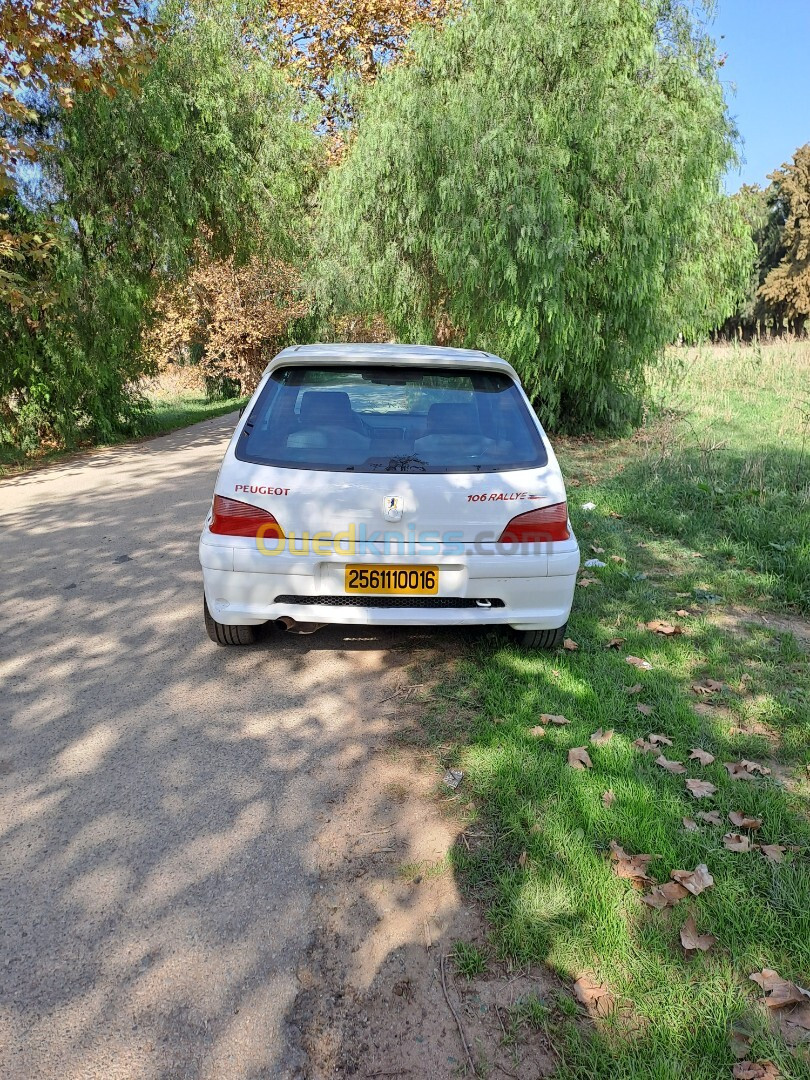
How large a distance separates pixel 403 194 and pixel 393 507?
9994 millimetres

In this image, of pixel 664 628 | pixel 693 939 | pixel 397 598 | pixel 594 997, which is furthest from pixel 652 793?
pixel 664 628

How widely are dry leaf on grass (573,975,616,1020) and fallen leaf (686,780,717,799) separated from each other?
104 centimetres

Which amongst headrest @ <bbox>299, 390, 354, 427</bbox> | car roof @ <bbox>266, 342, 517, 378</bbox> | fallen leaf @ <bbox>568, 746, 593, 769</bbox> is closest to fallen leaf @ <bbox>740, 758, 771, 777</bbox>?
fallen leaf @ <bbox>568, 746, 593, 769</bbox>

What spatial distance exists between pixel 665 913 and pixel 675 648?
2174mm

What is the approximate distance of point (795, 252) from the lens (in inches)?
1844

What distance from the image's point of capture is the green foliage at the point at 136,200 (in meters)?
11.9

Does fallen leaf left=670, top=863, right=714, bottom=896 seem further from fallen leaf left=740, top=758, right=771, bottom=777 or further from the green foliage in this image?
the green foliage

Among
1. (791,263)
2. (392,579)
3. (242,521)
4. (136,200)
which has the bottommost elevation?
(392,579)

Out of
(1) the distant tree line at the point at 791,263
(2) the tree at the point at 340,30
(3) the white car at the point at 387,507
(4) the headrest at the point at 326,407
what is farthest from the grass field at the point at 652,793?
(1) the distant tree line at the point at 791,263

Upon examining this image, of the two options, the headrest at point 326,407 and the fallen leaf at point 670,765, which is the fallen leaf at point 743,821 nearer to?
the fallen leaf at point 670,765

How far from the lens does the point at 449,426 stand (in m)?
3.90

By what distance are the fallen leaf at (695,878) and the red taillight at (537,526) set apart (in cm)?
165

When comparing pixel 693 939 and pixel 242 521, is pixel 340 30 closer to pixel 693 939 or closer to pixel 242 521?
pixel 242 521

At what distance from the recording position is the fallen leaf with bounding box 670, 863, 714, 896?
2416 millimetres
